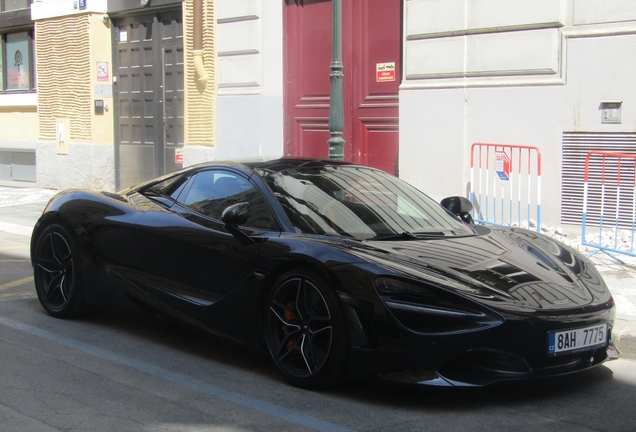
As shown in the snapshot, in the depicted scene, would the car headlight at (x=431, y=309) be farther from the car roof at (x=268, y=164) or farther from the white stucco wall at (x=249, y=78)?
the white stucco wall at (x=249, y=78)

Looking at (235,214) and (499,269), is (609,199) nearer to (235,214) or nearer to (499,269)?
(499,269)

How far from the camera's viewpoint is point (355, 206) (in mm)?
5344

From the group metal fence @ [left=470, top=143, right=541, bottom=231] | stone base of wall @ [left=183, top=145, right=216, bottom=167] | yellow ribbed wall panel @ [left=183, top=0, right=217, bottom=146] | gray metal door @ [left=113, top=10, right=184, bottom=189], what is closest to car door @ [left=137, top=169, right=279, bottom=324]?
metal fence @ [left=470, top=143, right=541, bottom=231]

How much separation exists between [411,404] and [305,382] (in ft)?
2.02

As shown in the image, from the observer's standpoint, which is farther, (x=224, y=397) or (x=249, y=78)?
(x=249, y=78)

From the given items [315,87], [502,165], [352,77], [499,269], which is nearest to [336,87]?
[502,165]

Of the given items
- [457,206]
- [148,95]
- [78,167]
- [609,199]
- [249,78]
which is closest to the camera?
[457,206]

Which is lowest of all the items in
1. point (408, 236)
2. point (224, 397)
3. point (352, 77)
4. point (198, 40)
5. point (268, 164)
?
point (224, 397)

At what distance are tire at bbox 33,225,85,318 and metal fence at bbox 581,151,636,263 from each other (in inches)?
221

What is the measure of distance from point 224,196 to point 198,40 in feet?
32.1

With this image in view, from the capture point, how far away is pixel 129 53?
16.9m

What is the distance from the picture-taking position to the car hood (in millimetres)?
4355

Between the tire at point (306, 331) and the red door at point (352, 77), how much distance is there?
25.4ft

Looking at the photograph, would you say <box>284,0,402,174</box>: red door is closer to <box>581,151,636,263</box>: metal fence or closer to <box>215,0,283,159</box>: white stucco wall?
<box>215,0,283,159</box>: white stucco wall
